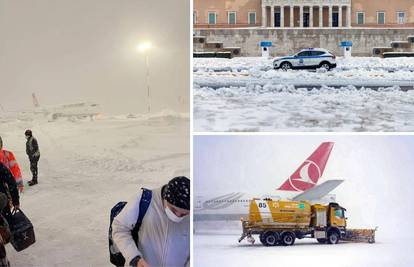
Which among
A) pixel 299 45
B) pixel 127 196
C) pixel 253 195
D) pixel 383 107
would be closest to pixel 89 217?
pixel 127 196

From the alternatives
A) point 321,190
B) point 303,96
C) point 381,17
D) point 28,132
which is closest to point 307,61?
point 303,96

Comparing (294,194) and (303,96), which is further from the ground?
(303,96)

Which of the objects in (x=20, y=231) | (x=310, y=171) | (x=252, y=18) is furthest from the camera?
(x=252, y=18)

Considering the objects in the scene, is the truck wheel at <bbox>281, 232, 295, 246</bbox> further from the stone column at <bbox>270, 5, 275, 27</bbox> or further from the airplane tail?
the stone column at <bbox>270, 5, 275, 27</bbox>

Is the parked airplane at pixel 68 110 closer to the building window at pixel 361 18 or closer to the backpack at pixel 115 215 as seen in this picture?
the backpack at pixel 115 215

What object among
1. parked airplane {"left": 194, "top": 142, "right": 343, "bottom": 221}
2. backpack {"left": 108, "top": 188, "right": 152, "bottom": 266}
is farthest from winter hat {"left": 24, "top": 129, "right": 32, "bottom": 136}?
parked airplane {"left": 194, "top": 142, "right": 343, "bottom": 221}

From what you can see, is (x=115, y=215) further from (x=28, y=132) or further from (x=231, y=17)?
(x=231, y=17)
